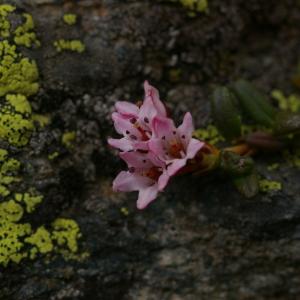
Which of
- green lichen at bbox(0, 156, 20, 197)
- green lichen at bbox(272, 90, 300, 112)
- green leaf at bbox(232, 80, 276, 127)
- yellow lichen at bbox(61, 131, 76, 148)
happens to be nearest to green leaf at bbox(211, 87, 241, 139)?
green leaf at bbox(232, 80, 276, 127)

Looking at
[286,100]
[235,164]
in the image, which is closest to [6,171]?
[235,164]

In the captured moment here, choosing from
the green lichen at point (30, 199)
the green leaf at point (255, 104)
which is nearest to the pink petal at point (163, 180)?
the green lichen at point (30, 199)

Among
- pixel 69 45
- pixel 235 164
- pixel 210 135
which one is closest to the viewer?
pixel 235 164

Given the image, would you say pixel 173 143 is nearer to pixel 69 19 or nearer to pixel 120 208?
pixel 120 208

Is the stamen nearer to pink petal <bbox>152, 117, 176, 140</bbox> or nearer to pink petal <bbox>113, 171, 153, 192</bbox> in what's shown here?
pink petal <bbox>113, 171, 153, 192</bbox>

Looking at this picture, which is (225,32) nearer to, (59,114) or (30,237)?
(59,114)

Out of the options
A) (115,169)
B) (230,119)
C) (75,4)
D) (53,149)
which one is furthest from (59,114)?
(230,119)
